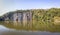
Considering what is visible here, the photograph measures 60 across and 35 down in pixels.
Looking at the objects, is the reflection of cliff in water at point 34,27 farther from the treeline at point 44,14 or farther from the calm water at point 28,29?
the treeline at point 44,14

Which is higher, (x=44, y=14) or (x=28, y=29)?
(x=44, y=14)

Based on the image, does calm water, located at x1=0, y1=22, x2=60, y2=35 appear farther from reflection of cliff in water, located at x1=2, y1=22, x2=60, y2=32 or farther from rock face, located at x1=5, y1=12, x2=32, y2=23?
rock face, located at x1=5, y1=12, x2=32, y2=23

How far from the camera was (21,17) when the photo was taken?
3754mm

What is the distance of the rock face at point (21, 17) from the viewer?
11.9ft

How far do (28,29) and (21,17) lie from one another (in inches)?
15.3

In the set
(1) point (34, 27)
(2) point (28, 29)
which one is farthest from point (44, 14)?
(2) point (28, 29)

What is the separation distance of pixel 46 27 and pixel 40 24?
7.1 inches

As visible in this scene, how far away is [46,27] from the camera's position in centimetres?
360

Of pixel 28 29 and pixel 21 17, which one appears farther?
pixel 21 17

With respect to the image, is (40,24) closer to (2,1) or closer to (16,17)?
(16,17)

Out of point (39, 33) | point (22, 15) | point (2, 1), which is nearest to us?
point (39, 33)

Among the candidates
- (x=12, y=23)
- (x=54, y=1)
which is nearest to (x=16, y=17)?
(x=12, y=23)

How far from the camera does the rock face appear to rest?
3635 mm

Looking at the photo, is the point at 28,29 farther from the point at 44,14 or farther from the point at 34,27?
the point at 44,14
